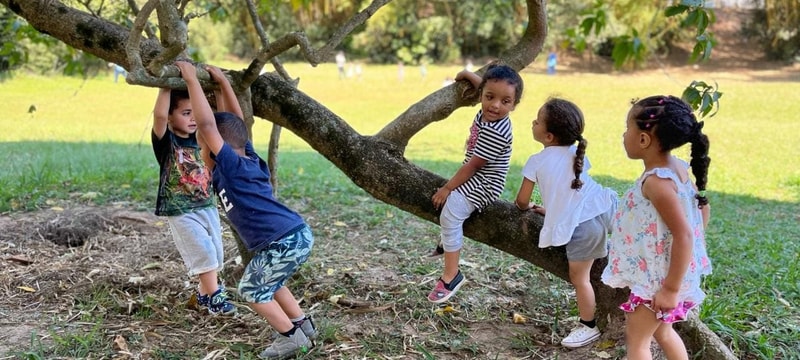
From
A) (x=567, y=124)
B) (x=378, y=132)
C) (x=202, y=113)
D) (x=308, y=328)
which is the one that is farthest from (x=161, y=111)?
(x=567, y=124)

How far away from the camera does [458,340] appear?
340 centimetres

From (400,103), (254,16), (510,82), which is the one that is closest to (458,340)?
(510,82)

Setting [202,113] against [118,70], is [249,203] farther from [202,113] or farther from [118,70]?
[118,70]

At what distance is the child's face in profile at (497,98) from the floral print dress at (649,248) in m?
0.70

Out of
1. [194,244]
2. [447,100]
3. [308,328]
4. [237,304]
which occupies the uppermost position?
[447,100]

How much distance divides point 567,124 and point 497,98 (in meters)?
0.33

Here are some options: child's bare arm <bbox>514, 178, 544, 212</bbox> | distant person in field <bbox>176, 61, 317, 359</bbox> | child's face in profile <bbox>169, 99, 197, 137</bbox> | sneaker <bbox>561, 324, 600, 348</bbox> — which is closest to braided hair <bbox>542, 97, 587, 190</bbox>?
child's bare arm <bbox>514, 178, 544, 212</bbox>

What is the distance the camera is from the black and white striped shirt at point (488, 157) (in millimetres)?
3148

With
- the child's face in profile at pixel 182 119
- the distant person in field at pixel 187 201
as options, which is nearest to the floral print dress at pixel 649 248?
the distant person in field at pixel 187 201

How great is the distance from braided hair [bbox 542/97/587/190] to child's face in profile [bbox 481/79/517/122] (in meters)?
0.16

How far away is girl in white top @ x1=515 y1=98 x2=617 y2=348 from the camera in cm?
302

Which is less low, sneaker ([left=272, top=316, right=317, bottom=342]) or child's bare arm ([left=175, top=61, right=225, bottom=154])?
child's bare arm ([left=175, top=61, right=225, bottom=154])

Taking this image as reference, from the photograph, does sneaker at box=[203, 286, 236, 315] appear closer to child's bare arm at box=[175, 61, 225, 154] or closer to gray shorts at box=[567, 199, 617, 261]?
child's bare arm at box=[175, 61, 225, 154]

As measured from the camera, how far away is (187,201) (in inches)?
138
